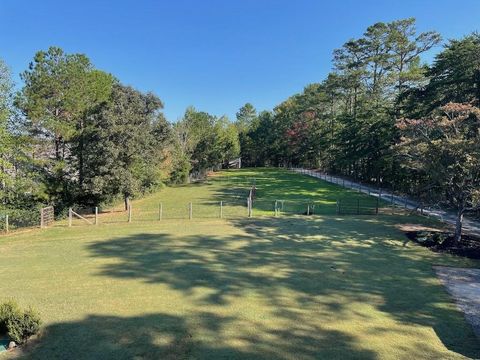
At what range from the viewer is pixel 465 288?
10.2 m

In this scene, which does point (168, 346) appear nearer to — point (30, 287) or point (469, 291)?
point (30, 287)

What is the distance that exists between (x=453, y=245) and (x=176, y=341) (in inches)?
494

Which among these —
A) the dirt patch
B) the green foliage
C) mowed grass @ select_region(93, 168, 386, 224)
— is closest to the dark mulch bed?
the dirt patch

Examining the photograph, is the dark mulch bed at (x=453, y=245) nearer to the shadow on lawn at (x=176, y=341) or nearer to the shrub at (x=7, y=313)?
the shadow on lawn at (x=176, y=341)

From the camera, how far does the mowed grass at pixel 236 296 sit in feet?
22.2

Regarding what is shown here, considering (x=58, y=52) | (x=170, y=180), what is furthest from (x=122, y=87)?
(x=170, y=180)

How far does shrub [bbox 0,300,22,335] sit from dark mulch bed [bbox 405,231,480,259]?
13968 millimetres

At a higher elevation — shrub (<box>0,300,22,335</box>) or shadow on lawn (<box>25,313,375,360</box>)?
shrub (<box>0,300,22,335</box>)

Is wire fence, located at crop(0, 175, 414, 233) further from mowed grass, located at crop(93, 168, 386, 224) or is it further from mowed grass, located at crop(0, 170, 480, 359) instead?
mowed grass, located at crop(0, 170, 480, 359)

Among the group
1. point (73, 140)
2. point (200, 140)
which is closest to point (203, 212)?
point (73, 140)

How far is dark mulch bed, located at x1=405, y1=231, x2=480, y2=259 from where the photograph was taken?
45.1 feet

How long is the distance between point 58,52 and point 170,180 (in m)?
23.6

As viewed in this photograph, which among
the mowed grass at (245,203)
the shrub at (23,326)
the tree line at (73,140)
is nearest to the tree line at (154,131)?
the tree line at (73,140)

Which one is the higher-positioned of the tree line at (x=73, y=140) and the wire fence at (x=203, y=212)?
the tree line at (x=73, y=140)
